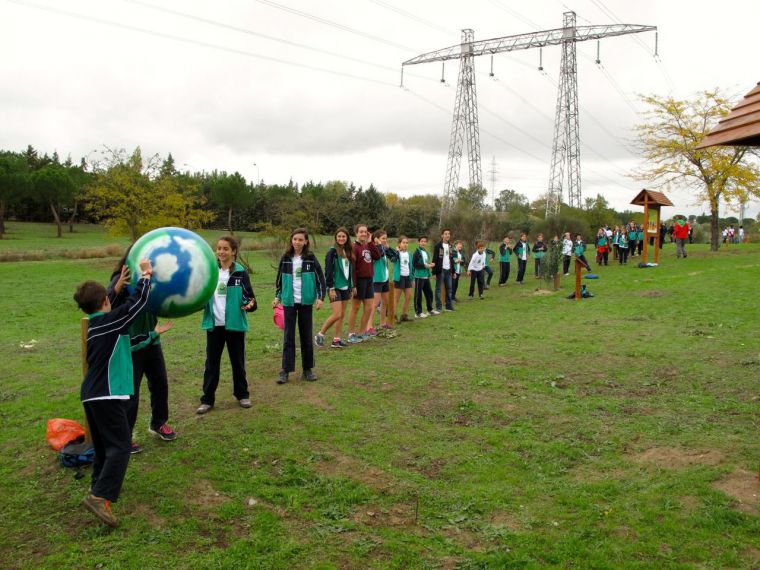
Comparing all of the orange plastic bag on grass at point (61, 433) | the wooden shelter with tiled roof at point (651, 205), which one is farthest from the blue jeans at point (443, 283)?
the wooden shelter with tiled roof at point (651, 205)

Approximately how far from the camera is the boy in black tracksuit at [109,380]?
4.48m

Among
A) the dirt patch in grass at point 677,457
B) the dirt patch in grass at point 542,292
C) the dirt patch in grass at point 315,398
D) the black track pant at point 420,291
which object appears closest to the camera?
the dirt patch in grass at point 677,457

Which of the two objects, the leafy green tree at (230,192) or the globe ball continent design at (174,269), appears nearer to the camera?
the globe ball continent design at (174,269)

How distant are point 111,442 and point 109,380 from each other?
1.56 ft

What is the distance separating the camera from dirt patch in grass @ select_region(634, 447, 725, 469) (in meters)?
5.25

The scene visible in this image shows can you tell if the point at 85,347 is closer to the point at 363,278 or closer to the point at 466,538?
the point at 466,538

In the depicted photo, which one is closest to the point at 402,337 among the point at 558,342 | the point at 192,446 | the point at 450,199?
the point at 558,342

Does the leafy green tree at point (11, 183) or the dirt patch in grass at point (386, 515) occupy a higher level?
the leafy green tree at point (11, 183)

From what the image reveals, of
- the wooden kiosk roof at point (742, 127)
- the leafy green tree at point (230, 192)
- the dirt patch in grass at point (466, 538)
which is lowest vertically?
the dirt patch in grass at point (466, 538)

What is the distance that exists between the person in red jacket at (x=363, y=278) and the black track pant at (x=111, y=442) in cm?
660

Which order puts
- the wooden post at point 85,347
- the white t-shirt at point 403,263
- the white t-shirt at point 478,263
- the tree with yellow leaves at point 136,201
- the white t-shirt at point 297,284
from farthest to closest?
1. the tree with yellow leaves at point 136,201
2. the white t-shirt at point 478,263
3. the white t-shirt at point 403,263
4. the white t-shirt at point 297,284
5. the wooden post at point 85,347

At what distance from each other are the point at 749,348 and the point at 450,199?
31445 millimetres

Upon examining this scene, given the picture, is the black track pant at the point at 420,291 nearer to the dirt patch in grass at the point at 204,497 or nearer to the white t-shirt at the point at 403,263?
the white t-shirt at the point at 403,263

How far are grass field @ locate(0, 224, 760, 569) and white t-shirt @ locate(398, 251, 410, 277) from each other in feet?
12.7
